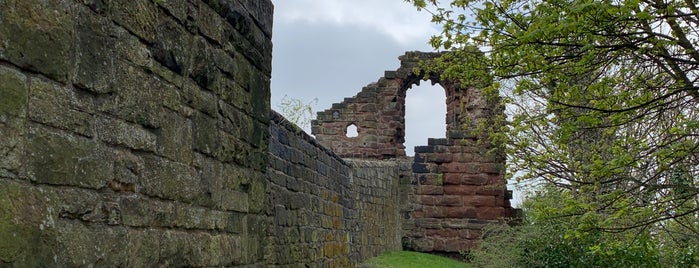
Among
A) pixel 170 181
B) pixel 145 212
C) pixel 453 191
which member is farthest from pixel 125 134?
pixel 453 191

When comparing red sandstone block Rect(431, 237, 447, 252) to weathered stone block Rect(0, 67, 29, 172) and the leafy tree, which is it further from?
weathered stone block Rect(0, 67, 29, 172)

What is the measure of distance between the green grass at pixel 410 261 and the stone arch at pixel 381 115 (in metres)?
5.89

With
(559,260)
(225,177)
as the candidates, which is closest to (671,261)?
(559,260)

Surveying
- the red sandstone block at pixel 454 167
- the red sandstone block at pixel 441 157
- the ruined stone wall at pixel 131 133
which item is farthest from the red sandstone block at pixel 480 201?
the ruined stone wall at pixel 131 133

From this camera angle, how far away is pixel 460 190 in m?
17.1

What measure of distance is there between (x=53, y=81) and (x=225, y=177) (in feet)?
6.41

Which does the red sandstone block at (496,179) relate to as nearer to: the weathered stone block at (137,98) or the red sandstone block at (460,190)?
the red sandstone block at (460,190)

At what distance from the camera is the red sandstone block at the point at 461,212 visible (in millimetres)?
16906

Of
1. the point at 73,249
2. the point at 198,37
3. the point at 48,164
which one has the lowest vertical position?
the point at 73,249

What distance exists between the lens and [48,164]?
2930 mm

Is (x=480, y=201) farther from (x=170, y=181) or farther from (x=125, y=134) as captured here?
(x=125, y=134)

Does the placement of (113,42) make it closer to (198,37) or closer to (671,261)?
(198,37)

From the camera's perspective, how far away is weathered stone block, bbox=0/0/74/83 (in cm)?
268

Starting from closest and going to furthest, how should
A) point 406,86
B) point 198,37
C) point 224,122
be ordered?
point 198,37 < point 224,122 < point 406,86
